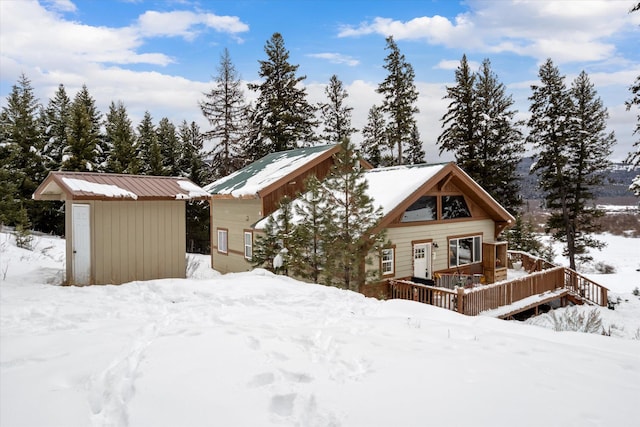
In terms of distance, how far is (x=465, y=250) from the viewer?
16.3 meters

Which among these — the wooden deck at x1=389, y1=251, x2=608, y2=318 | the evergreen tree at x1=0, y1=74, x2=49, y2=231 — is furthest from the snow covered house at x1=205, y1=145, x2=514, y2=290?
the evergreen tree at x1=0, y1=74, x2=49, y2=231

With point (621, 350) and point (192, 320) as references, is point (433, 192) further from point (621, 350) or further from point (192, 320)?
point (192, 320)

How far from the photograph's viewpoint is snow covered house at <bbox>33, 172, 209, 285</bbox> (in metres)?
8.73

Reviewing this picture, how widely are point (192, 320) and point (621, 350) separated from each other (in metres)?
5.67

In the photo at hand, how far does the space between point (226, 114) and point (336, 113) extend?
9.96 m

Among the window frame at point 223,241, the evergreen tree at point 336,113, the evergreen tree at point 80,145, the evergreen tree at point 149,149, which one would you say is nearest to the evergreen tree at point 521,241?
the evergreen tree at point 336,113

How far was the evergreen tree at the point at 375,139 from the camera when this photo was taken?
32062 millimetres

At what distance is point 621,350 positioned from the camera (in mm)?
5066

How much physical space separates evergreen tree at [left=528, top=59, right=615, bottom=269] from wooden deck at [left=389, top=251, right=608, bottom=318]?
468 inches

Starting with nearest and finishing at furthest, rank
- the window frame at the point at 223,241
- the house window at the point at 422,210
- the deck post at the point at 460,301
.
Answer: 1. the deck post at the point at 460,301
2. the house window at the point at 422,210
3. the window frame at the point at 223,241

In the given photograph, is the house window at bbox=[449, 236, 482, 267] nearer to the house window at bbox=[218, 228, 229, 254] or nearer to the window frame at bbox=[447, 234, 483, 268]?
the window frame at bbox=[447, 234, 483, 268]

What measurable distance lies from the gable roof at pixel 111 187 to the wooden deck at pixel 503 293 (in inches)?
273

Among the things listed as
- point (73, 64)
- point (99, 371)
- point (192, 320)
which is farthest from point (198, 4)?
point (99, 371)

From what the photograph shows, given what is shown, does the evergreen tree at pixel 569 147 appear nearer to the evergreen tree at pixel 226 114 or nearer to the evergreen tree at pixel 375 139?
the evergreen tree at pixel 375 139
